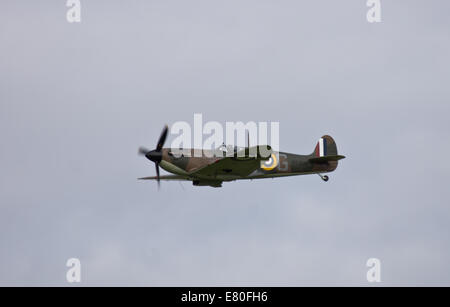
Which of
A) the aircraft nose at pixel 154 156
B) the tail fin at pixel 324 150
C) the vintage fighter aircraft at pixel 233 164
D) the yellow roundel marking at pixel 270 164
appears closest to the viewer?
the vintage fighter aircraft at pixel 233 164

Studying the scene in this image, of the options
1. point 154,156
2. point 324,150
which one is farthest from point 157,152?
point 324,150

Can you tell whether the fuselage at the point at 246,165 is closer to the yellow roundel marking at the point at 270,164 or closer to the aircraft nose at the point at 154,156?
the yellow roundel marking at the point at 270,164

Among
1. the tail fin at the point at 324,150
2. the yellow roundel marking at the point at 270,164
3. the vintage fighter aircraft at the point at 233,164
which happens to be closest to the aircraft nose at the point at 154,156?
the vintage fighter aircraft at the point at 233,164

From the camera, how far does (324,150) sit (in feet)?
169

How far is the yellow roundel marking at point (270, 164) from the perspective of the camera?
48969 mm
